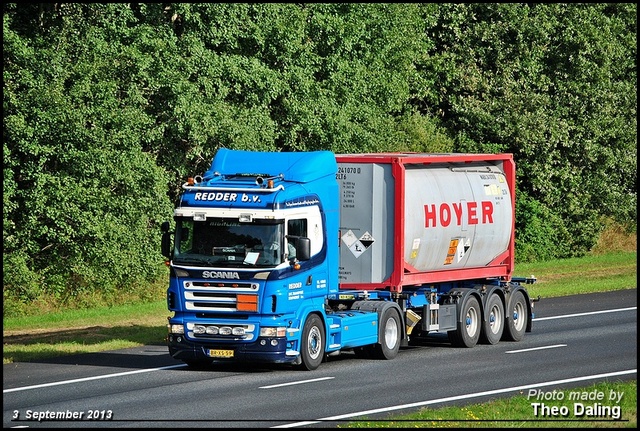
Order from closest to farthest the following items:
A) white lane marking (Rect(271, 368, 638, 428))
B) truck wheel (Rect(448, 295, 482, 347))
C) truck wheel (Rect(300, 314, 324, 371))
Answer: white lane marking (Rect(271, 368, 638, 428))
truck wheel (Rect(300, 314, 324, 371))
truck wheel (Rect(448, 295, 482, 347))

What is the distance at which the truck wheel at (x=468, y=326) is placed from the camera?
25.9 meters

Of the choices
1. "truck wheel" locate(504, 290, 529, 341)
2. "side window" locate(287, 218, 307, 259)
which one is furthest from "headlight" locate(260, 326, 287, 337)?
"truck wheel" locate(504, 290, 529, 341)

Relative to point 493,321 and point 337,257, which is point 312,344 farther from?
point 493,321

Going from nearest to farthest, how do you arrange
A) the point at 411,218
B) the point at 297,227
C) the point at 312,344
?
the point at 297,227 < the point at 312,344 < the point at 411,218

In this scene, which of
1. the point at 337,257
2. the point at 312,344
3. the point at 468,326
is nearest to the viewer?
the point at 312,344

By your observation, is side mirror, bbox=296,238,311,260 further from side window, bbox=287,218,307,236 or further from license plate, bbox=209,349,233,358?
license plate, bbox=209,349,233,358

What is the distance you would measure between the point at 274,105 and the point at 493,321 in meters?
13.5

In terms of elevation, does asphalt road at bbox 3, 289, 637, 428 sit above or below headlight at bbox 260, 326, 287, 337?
below

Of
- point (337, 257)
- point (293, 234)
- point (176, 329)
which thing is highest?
point (293, 234)

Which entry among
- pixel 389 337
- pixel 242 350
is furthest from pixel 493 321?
pixel 242 350

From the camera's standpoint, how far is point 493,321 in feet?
88.7

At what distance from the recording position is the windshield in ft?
71.1

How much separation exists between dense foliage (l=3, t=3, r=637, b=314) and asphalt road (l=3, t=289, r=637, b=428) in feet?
21.6

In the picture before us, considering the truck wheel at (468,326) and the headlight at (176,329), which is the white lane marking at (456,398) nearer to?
the truck wheel at (468,326)
